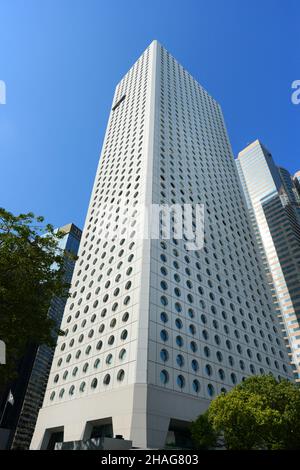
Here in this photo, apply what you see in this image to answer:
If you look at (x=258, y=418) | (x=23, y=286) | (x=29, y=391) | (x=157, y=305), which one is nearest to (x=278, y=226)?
(x=157, y=305)

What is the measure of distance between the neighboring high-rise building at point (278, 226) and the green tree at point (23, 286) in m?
89.2

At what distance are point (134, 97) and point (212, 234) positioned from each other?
39563 mm

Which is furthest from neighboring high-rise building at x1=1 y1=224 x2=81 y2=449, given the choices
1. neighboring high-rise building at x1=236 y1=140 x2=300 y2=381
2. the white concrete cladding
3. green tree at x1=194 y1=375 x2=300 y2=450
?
green tree at x1=194 y1=375 x2=300 y2=450

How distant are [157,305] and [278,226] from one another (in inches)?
4204

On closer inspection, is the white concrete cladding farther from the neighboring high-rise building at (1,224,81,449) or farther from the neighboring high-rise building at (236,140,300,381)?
the neighboring high-rise building at (1,224,81,449)

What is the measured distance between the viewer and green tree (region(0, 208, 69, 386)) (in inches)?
688

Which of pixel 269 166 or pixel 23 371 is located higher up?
pixel 269 166

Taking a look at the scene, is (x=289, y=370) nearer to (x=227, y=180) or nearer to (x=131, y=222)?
(x=131, y=222)

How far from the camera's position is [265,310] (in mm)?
50625

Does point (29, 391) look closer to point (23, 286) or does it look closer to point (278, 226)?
point (278, 226)

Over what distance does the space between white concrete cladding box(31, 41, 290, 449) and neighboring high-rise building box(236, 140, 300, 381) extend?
51.2 meters

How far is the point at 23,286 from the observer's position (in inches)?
689
